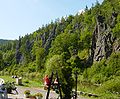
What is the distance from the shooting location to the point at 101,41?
140250 mm

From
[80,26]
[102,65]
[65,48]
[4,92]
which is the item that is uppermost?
[80,26]

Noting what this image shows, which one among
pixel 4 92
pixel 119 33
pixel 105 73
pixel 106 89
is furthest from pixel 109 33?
pixel 4 92

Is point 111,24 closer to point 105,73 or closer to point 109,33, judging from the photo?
point 109,33

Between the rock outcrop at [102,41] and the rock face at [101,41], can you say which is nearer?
the rock outcrop at [102,41]

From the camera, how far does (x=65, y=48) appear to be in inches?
6348

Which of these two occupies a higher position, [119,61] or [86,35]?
[86,35]

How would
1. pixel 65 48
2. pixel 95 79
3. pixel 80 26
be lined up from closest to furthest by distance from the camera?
pixel 95 79
pixel 65 48
pixel 80 26

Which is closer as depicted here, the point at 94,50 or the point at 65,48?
the point at 94,50

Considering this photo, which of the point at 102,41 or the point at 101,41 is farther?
the point at 101,41

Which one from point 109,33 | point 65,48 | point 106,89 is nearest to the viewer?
point 106,89

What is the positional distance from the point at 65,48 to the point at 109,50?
104 feet

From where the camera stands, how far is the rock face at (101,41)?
13475 cm

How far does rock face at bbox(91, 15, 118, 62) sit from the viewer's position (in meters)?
135

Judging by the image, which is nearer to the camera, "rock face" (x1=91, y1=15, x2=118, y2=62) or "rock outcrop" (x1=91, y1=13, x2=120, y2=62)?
"rock outcrop" (x1=91, y1=13, x2=120, y2=62)
